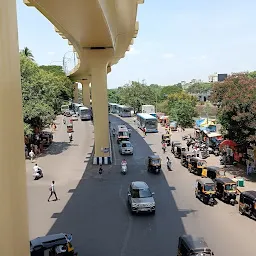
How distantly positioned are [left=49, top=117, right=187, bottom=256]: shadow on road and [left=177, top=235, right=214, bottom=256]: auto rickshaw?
139cm

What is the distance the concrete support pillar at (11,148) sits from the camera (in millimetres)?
4535

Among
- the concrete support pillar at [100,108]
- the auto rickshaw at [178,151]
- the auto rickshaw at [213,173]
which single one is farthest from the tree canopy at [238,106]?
the concrete support pillar at [100,108]

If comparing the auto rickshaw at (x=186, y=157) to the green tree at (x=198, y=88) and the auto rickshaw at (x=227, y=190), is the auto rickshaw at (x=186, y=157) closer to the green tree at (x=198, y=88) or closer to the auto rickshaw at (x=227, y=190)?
the auto rickshaw at (x=227, y=190)

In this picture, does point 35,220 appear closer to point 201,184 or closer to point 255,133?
point 201,184

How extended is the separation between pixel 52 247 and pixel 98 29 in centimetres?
1186

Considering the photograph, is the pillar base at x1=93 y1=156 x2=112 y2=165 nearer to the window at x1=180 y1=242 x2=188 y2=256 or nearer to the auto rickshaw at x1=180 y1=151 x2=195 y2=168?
the auto rickshaw at x1=180 y1=151 x2=195 y2=168

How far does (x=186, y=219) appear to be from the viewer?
1669 cm

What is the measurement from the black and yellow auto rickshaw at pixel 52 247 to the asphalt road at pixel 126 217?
1209 millimetres

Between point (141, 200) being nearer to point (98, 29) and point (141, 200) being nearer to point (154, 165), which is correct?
point (98, 29)

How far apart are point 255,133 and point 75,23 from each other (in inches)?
481

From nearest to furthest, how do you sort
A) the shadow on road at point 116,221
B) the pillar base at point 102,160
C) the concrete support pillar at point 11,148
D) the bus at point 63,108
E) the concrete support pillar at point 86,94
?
the concrete support pillar at point 11,148 → the shadow on road at point 116,221 → the pillar base at point 102,160 → the bus at point 63,108 → the concrete support pillar at point 86,94

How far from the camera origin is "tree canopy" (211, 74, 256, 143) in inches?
909

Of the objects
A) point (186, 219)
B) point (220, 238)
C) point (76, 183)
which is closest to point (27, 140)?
point (76, 183)

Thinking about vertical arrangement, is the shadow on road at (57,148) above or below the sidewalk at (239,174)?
above
